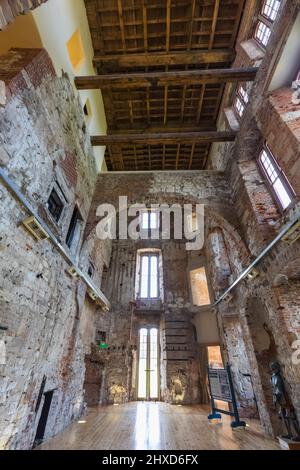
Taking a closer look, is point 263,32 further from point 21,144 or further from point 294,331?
point 294,331

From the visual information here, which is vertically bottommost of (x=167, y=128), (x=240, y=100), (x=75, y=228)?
(x=75, y=228)

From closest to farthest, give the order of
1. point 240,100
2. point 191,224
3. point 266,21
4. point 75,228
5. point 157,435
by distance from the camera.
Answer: point 157,435, point 266,21, point 75,228, point 240,100, point 191,224

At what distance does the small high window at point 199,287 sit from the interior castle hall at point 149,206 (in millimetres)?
72

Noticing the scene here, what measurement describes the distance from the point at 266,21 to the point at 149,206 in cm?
568

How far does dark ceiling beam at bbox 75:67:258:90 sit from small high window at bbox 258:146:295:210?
7.00 feet

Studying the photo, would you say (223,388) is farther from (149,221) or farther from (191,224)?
(149,221)

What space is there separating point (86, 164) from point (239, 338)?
7592mm

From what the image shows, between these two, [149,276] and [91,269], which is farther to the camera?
[149,276]

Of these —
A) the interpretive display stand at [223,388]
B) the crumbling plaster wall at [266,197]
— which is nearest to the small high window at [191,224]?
the crumbling plaster wall at [266,197]

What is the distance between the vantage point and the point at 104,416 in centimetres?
591

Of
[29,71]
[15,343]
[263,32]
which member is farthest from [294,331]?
[263,32]

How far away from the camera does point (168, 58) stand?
6.64 metres

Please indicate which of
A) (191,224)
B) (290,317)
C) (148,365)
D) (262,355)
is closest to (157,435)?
(262,355)

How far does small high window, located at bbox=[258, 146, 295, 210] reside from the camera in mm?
4363
